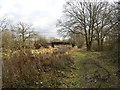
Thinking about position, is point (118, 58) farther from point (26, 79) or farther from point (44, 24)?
point (44, 24)

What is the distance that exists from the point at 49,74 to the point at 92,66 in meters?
1.03

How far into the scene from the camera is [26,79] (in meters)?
2.79

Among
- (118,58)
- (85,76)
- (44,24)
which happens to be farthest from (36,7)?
(118,58)

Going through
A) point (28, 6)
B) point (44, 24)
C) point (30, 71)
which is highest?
point (28, 6)

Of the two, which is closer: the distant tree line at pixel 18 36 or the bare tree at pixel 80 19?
the distant tree line at pixel 18 36

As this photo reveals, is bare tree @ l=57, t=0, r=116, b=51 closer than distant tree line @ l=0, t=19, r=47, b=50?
No

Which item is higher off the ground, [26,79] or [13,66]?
[13,66]

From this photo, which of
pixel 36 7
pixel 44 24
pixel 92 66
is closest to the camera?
pixel 92 66

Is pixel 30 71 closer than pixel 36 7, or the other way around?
pixel 30 71

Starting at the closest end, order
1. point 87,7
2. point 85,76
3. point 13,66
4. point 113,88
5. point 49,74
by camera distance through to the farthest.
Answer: point 113,88
point 13,66
point 49,74
point 85,76
point 87,7

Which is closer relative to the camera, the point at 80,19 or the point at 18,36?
the point at 18,36

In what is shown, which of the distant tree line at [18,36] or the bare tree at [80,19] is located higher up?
the bare tree at [80,19]

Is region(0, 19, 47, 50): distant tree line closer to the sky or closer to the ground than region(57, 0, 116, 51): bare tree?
closer to the ground

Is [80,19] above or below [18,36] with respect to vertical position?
above
